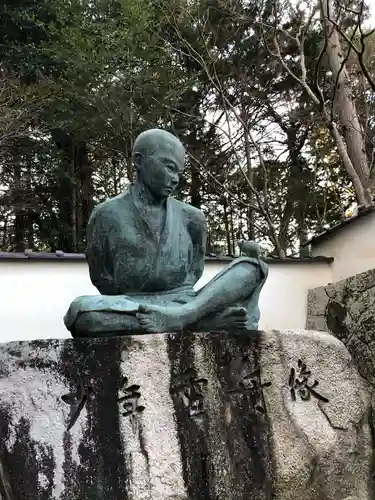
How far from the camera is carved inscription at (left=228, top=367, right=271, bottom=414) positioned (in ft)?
10.1

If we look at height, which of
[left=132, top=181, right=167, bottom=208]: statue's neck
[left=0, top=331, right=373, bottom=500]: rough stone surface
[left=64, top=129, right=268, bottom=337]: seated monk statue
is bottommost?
[left=0, top=331, right=373, bottom=500]: rough stone surface

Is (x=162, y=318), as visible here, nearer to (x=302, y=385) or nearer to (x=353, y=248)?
(x=302, y=385)

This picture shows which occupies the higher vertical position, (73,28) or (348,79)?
(73,28)

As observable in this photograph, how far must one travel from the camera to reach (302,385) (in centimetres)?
318

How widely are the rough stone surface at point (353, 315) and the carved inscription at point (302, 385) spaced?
7.30 ft

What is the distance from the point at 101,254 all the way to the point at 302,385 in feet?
4.62

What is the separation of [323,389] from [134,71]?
9.59 meters

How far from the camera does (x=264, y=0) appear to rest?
38.7 feet

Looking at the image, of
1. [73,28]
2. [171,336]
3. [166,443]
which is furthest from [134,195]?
[73,28]

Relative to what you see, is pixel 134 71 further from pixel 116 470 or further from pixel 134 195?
pixel 116 470

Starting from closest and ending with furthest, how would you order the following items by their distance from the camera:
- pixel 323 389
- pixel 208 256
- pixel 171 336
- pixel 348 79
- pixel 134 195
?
pixel 171 336 → pixel 323 389 → pixel 134 195 → pixel 208 256 → pixel 348 79

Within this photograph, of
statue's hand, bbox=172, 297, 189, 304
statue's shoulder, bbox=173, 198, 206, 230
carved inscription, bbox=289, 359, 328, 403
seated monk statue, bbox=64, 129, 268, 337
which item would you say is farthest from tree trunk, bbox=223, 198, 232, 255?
carved inscription, bbox=289, 359, 328, 403

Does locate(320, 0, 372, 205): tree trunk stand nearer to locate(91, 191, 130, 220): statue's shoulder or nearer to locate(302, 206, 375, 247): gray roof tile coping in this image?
locate(302, 206, 375, 247): gray roof tile coping

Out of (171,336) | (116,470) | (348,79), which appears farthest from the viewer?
(348,79)
